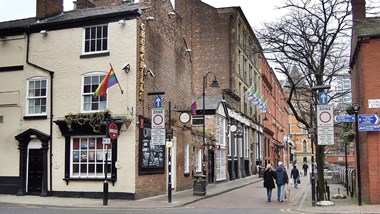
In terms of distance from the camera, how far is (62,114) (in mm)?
22562

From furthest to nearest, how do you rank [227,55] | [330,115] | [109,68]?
[227,55]
[109,68]
[330,115]

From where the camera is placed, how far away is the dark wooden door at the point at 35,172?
22.8 metres

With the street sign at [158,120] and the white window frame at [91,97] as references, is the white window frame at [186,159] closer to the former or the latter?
the white window frame at [91,97]

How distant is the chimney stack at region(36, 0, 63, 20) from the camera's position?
80.6 feet

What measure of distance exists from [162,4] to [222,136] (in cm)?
1567

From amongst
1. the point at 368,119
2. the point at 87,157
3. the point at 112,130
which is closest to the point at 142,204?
the point at 112,130

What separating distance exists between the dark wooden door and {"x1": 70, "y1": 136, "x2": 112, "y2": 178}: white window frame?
6.31 feet

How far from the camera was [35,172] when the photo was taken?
22.9 m

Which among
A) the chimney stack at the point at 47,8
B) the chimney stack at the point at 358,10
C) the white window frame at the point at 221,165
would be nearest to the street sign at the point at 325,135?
the chimney stack at the point at 358,10

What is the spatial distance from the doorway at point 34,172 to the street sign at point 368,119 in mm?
14906

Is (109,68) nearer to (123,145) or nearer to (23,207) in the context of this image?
(123,145)

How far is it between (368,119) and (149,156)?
10294 mm

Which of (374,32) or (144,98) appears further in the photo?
(144,98)

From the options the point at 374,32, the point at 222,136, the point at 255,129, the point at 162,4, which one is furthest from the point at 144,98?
the point at 255,129
